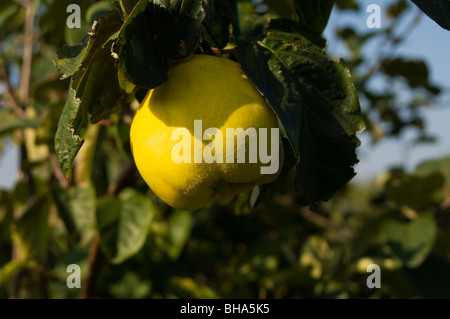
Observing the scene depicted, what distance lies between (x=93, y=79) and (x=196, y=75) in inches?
7.2

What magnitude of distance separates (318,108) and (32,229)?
1211 mm

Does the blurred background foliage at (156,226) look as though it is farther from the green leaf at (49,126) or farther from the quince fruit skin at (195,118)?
the quince fruit skin at (195,118)

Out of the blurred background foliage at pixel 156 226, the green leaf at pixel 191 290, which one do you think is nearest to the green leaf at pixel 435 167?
the blurred background foliage at pixel 156 226

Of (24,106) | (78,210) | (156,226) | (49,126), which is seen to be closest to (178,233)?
(156,226)

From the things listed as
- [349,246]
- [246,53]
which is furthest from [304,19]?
[349,246]

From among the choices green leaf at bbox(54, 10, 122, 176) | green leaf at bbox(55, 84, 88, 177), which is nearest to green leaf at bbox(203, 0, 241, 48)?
green leaf at bbox(54, 10, 122, 176)

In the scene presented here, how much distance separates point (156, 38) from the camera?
75cm

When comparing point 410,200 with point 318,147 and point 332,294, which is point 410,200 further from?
point 318,147

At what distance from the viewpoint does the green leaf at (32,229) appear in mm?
1584

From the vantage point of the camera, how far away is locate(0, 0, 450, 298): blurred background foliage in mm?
1448

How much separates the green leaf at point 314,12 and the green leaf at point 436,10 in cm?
20

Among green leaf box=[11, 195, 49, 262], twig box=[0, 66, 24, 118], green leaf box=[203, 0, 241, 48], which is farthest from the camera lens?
twig box=[0, 66, 24, 118]

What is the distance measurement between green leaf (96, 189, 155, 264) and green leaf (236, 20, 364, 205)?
720mm

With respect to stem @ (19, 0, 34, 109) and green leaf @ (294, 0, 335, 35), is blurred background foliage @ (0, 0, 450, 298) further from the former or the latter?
green leaf @ (294, 0, 335, 35)
